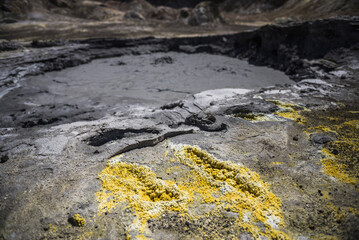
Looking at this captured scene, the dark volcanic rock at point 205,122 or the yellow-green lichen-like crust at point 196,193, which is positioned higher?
the dark volcanic rock at point 205,122

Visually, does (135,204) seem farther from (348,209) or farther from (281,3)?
(281,3)

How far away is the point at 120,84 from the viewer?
22.0 ft

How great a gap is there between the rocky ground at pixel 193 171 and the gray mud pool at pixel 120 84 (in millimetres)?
189

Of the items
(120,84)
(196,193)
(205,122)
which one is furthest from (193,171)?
(120,84)

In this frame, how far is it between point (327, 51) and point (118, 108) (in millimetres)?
7209

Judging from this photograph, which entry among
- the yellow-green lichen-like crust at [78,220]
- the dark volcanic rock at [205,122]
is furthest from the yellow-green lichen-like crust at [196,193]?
the dark volcanic rock at [205,122]

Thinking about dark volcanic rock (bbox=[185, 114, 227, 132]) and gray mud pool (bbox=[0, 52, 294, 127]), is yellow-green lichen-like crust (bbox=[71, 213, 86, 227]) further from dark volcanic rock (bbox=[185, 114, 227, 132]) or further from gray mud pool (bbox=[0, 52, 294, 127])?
gray mud pool (bbox=[0, 52, 294, 127])

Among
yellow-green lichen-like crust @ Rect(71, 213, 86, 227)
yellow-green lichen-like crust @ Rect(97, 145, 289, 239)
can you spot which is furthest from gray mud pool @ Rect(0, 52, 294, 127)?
yellow-green lichen-like crust @ Rect(71, 213, 86, 227)

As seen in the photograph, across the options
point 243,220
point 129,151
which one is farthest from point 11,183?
point 243,220

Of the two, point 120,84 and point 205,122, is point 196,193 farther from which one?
point 120,84

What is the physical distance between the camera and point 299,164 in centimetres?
232

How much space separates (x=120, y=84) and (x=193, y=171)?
516 cm

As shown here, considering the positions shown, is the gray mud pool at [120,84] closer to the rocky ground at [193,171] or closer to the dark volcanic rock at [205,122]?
the rocky ground at [193,171]

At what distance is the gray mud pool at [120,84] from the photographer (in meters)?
4.47
